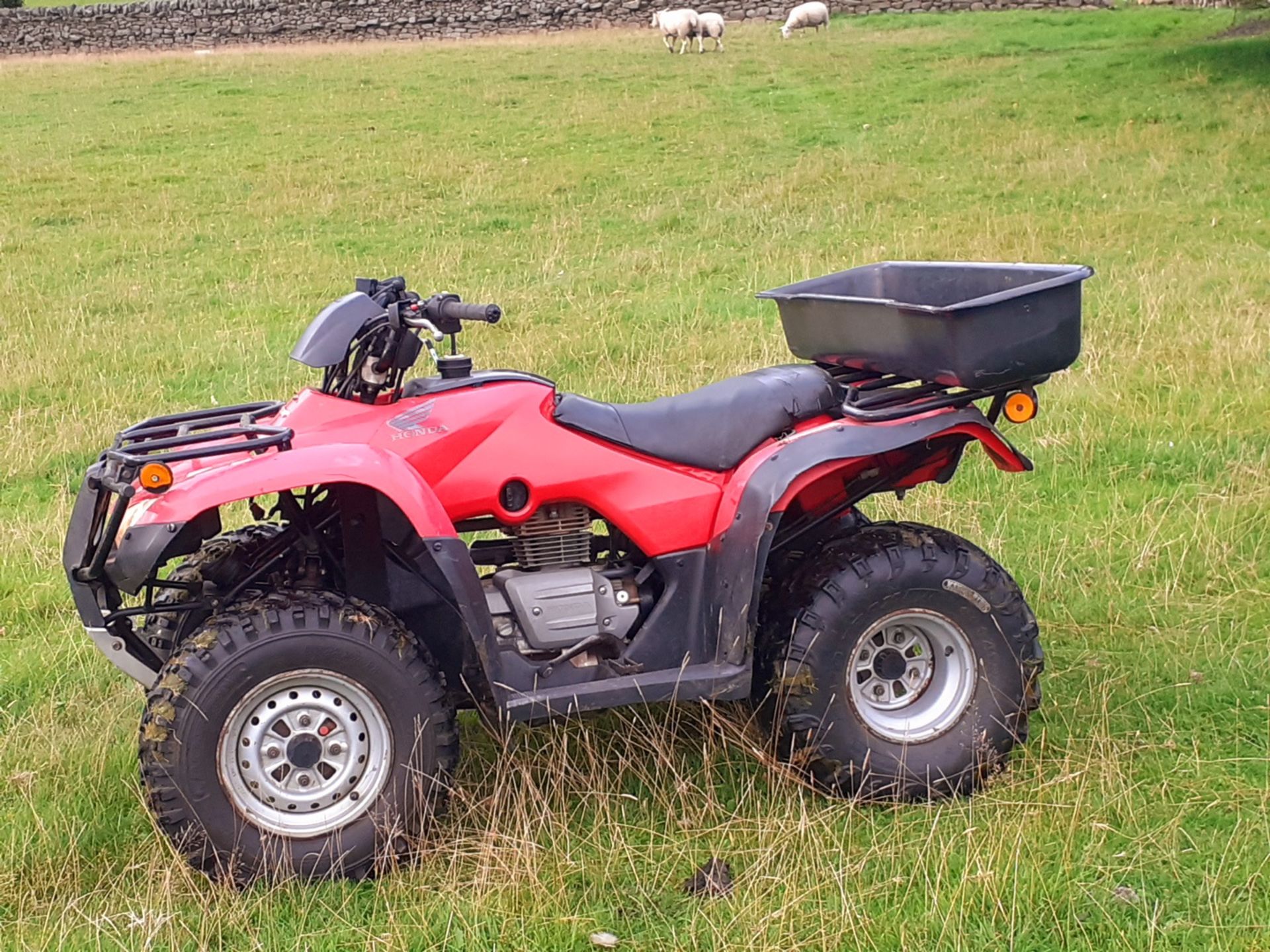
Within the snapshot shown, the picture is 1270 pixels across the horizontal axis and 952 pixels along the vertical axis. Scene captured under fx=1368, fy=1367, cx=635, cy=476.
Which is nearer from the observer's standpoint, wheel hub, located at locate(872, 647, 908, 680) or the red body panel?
the red body panel

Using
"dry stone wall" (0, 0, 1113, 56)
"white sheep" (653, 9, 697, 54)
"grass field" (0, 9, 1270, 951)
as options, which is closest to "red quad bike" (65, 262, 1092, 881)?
"grass field" (0, 9, 1270, 951)

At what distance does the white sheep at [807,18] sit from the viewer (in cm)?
3281

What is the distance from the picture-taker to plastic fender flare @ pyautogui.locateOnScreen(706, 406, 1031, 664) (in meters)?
3.94

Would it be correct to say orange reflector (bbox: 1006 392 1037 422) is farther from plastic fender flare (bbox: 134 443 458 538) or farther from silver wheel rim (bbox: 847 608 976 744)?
plastic fender flare (bbox: 134 443 458 538)

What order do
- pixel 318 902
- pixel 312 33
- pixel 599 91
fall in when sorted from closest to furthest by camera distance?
pixel 318 902
pixel 599 91
pixel 312 33

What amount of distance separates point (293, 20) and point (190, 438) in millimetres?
35918

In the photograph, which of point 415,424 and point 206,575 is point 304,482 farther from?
point 206,575

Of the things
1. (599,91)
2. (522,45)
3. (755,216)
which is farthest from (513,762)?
(522,45)

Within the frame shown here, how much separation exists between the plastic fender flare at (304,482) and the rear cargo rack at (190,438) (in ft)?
0.17

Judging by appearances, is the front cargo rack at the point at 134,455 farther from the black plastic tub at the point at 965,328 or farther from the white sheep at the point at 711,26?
the white sheep at the point at 711,26

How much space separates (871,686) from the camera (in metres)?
4.20

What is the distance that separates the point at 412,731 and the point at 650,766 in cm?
88

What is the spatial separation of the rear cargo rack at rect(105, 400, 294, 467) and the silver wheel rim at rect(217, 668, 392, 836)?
626 millimetres

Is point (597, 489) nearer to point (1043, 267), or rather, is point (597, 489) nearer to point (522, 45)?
point (1043, 267)
